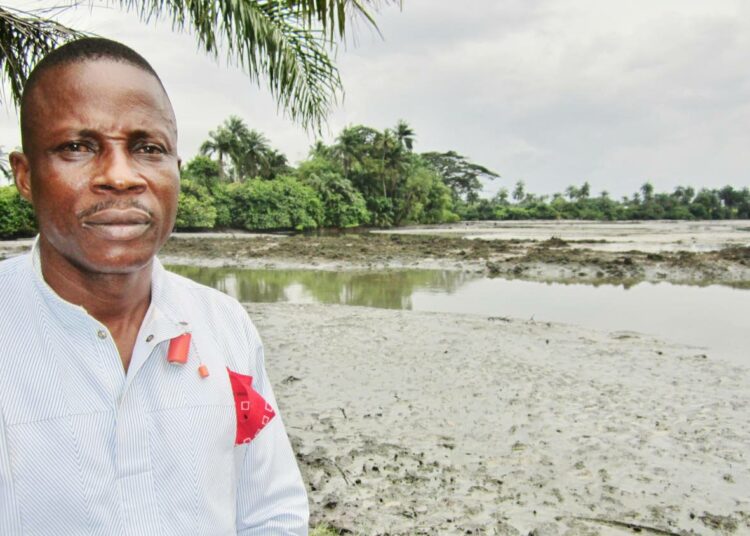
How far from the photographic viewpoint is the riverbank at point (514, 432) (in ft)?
12.2

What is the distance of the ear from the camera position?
1.14 meters

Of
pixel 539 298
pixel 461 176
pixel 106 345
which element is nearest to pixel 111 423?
pixel 106 345

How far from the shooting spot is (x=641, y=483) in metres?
4.14

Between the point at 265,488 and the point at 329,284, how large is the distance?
14.6 m

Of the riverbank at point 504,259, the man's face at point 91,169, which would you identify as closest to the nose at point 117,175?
the man's face at point 91,169

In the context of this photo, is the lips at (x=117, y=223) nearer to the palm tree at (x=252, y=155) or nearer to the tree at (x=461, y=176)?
the palm tree at (x=252, y=155)

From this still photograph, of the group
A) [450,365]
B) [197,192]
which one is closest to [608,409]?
[450,365]

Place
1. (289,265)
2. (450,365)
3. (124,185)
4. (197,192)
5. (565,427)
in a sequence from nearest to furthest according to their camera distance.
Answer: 1. (124,185)
2. (565,427)
3. (450,365)
4. (289,265)
5. (197,192)

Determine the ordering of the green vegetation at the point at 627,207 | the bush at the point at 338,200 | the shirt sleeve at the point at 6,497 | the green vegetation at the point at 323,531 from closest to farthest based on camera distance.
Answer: the shirt sleeve at the point at 6,497, the green vegetation at the point at 323,531, the bush at the point at 338,200, the green vegetation at the point at 627,207

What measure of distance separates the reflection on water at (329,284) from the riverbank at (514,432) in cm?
467

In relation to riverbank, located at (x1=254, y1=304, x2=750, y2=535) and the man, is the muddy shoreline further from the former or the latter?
the man

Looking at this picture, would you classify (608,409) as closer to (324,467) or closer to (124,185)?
(324,467)

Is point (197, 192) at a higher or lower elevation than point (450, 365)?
higher

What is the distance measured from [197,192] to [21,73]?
35.4 m
